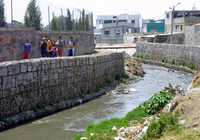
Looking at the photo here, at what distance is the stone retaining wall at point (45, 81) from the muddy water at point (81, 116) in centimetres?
84

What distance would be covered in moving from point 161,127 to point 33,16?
983 inches

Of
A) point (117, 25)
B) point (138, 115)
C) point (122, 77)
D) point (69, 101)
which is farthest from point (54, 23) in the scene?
point (117, 25)

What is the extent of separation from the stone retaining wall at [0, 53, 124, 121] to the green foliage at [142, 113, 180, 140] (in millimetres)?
7821

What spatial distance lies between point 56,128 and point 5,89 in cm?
226

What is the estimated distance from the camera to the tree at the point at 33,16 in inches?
1371

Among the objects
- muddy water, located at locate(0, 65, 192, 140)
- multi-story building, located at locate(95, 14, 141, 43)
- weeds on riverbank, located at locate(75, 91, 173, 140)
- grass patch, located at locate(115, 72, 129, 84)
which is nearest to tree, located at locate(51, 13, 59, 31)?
grass patch, located at locate(115, 72, 129, 84)

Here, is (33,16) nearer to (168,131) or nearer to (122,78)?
(122,78)

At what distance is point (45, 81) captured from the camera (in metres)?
21.5

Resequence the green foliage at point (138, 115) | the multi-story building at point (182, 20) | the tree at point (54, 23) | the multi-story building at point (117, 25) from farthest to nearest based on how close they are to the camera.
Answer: the multi-story building at point (117, 25), the multi-story building at point (182, 20), the tree at point (54, 23), the green foliage at point (138, 115)

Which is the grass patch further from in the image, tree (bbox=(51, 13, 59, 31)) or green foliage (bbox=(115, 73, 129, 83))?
tree (bbox=(51, 13, 59, 31))

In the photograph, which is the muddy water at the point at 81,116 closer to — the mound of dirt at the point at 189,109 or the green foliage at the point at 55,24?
the mound of dirt at the point at 189,109

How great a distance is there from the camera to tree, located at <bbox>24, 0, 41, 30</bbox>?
114ft

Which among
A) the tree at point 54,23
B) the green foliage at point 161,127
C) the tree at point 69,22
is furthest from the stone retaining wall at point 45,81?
the tree at point 69,22

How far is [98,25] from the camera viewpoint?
465 feet
